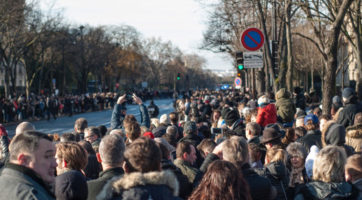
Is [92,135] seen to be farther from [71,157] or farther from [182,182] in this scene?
[71,157]

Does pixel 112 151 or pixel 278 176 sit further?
pixel 278 176

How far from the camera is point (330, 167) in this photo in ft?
15.6

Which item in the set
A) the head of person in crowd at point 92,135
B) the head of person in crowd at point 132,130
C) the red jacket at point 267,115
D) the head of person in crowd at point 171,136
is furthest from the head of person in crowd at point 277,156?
the red jacket at point 267,115

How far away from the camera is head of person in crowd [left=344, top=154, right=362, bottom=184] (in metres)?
5.16

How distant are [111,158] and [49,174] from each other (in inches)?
46.0

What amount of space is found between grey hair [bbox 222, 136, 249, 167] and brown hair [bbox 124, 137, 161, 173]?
98 centimetres

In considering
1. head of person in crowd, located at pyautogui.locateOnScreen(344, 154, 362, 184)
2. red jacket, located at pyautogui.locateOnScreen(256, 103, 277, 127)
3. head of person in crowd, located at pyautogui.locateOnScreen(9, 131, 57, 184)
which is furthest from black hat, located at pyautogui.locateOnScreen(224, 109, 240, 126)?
head of person in crowd, located at pyautogui.locateOnScreen(9, 131, 57, 184)

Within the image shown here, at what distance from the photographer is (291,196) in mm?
5891

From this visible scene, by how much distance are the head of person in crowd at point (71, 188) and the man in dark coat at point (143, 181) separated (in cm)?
41

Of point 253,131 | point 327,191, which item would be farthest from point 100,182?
point 253,131

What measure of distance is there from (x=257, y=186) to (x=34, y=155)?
6.82ft

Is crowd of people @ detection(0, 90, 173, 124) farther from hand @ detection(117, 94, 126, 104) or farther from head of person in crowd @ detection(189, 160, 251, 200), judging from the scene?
head of person in crowd @ detection(189, 160, 251, 200)

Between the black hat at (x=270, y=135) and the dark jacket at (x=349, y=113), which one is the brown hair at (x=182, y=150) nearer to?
the black hat at (x=270, y=135)

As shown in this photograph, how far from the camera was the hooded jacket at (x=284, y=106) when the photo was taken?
12133 millimetres
